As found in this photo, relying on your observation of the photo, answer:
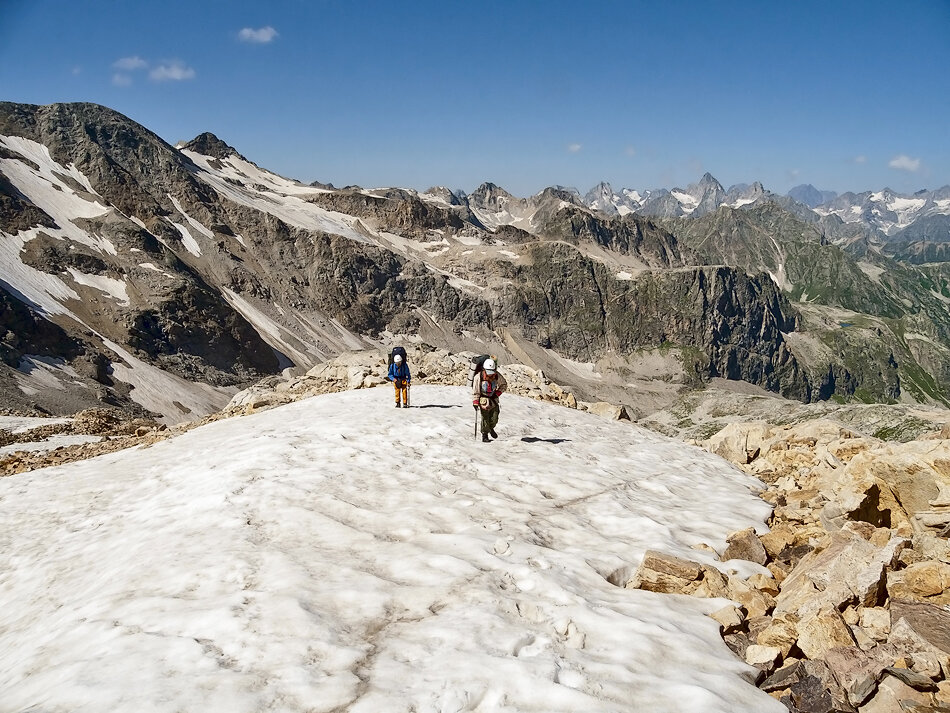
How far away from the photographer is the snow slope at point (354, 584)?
6020mm

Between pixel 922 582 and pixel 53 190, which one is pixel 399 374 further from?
pixel 53 190

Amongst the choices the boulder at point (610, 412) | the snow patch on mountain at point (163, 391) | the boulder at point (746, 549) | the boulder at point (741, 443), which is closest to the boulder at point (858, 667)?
the boulder at point (746, 549)

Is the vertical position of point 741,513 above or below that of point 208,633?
below

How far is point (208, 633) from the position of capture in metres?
6.77

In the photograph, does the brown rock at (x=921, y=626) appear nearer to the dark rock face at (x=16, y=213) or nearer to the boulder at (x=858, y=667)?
the boulder at (x=858, y=667)

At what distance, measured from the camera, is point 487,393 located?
60.7ft

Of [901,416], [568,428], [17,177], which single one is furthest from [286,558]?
[17,177]

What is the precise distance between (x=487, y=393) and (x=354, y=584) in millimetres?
10687

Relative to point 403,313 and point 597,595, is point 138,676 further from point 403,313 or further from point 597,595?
point 403,313

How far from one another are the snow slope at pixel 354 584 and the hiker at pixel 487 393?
A: 60.0 inches

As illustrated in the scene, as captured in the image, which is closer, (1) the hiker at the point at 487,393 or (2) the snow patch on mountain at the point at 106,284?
(1) the hiker at the point at 487,393

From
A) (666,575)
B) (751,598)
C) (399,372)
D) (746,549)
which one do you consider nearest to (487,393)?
(399,372)

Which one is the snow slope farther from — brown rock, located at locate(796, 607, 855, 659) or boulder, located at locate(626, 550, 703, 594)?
brown rock, located at locate(796, 607, 855, 659)

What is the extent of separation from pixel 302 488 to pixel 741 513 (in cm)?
1073
